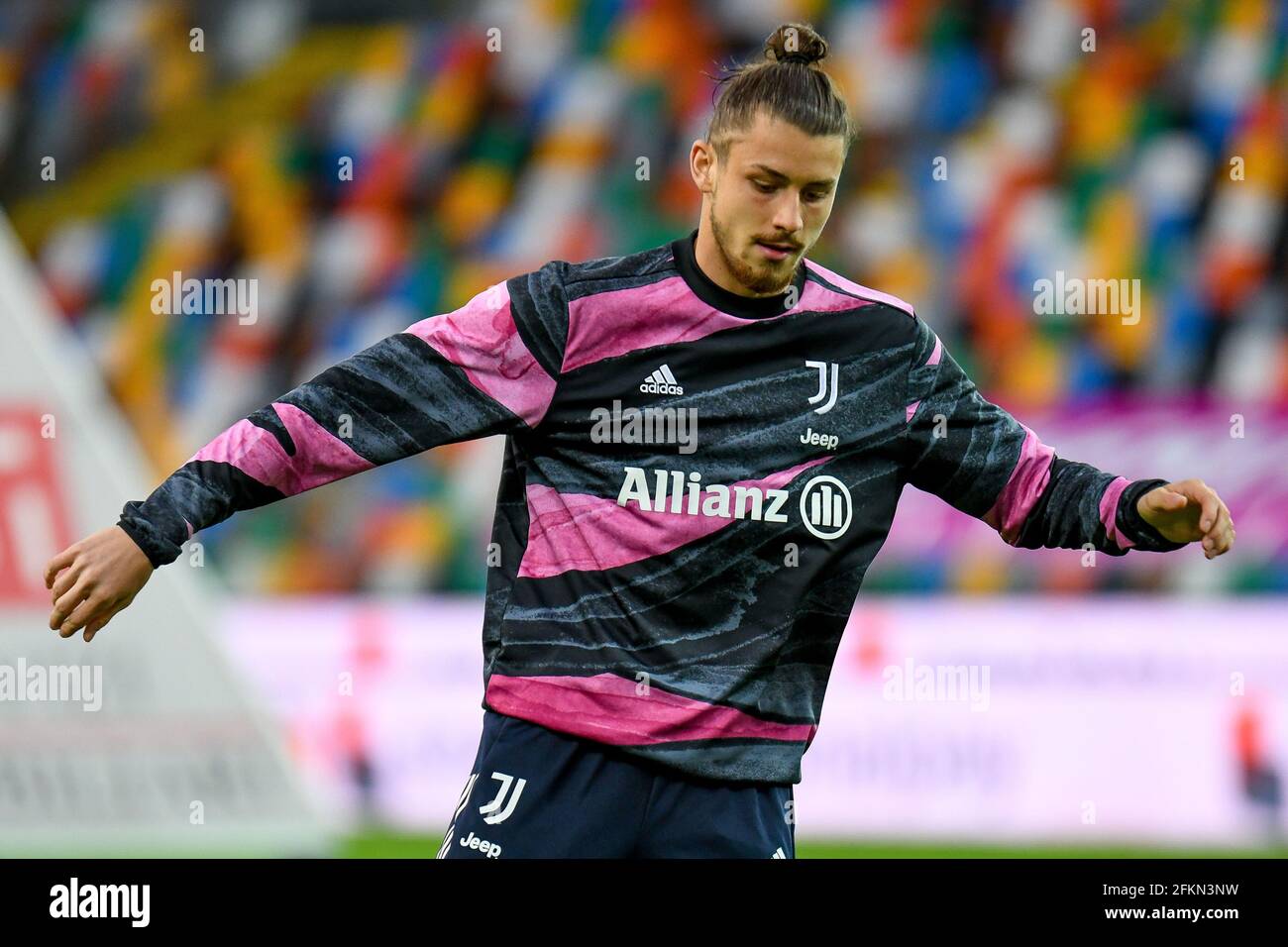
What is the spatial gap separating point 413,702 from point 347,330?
2008 millimetres

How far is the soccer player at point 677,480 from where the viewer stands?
9.18 feet

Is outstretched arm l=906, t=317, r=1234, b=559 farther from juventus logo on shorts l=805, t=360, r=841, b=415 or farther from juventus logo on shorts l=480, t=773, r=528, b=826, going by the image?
juventus logo on shorts l=480, t=773, r=528, b=826

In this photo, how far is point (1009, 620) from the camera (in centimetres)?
709

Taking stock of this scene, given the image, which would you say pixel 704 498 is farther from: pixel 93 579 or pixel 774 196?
pixel 93 579

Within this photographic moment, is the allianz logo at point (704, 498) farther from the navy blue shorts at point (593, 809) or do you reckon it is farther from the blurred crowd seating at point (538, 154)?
the blurred crowd seating at point (538, 154)

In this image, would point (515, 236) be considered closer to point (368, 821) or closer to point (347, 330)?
point (347, 330)

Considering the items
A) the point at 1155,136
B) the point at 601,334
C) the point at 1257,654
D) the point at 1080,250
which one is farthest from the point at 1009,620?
the point at 601,334

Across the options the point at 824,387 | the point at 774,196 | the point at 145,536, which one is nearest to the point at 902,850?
the point at 824,387

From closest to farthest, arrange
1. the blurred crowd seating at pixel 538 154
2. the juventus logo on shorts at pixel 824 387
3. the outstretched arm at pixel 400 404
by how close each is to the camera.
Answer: the outstretched arm at pixel 400 404
the juventus logo on shorts at pixel 824 387
the blurred crowd seating at pixel 538 154

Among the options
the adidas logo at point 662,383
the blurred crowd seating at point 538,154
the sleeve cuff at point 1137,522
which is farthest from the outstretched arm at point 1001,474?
the blurred crowd seating at point 538,154

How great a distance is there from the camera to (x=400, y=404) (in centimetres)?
288

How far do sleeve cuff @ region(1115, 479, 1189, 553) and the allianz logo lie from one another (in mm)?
550

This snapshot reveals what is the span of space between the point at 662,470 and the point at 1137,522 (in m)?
0.86

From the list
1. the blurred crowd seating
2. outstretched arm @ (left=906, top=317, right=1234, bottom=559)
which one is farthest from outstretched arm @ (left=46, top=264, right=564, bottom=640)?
the blurred crowd seating
